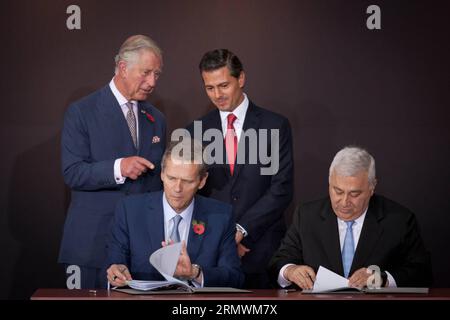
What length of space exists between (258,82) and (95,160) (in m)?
1.25

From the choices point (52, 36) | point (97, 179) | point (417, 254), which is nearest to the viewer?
point (417, 254)

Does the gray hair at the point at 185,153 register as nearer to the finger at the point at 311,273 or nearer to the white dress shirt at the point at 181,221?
the white dress shirt at the point at 181,221

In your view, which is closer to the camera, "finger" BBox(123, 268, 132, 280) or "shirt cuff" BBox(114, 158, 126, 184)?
"finger" BBox(123, 268, 132, 280)

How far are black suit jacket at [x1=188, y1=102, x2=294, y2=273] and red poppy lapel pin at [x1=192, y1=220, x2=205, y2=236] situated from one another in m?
0.70

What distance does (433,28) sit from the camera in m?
5.98

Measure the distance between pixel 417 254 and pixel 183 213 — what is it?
110cm

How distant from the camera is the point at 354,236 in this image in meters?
4.62

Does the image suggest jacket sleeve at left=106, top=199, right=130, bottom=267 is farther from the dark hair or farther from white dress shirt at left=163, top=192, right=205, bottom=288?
the dark hair

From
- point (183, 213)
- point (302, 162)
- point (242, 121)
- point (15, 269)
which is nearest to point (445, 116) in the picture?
point (302, 162)

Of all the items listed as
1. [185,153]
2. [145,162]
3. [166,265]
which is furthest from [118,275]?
[145,162]

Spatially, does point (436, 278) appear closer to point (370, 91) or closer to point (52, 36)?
point (370, 91)

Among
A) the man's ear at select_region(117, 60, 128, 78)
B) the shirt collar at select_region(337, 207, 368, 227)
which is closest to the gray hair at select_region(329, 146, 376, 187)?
the shirt collar at select_region(337, 207, 368, 227)

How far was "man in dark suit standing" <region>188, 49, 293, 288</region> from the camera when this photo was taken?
5.25m

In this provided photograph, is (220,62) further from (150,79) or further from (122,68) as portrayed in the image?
(122,68)
